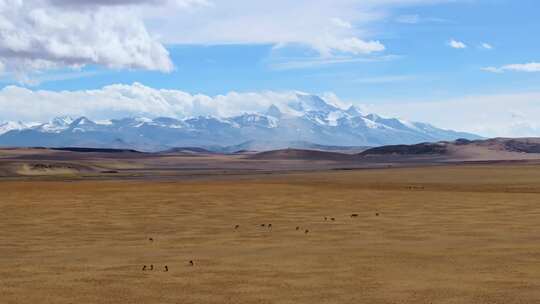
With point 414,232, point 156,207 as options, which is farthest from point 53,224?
point 414,232

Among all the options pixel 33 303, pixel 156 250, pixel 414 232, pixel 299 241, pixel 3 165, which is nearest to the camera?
pixel 33 303

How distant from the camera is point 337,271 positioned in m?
14.7

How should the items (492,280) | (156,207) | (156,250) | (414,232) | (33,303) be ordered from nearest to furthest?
(33,303), (492,280), (156,250), (414,232), (156,207)

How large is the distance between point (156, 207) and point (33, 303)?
18982 mm

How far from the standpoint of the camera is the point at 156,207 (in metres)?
31.0

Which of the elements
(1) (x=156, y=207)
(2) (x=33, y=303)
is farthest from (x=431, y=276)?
(1) (x=156, y=207)

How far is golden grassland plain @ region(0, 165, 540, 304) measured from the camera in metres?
12.8

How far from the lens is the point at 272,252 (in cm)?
1766

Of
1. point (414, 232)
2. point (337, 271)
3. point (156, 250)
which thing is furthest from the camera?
point (414, 232)

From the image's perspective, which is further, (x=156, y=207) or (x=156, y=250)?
(x=156, y=207)

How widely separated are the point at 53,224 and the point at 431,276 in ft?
47.4

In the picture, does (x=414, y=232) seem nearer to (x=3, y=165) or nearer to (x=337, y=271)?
(x=337, y=271)

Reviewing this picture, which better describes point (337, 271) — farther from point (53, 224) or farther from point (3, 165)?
point (3, 165)

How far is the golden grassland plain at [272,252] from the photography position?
12828mm
